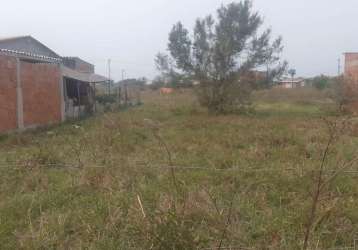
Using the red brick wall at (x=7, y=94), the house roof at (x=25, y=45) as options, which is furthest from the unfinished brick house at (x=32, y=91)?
the house roof at (x=25, y=45)

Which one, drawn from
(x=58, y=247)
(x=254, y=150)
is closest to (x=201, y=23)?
(x=254, y=150)

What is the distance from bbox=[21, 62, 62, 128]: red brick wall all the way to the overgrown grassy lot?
13.9 feet

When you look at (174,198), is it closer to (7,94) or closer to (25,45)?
(7,94)

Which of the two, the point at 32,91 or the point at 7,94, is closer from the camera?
the point at 7,94

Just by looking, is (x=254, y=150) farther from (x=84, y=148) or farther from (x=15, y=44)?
(x=15, y=44)

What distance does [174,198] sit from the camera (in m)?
4.09

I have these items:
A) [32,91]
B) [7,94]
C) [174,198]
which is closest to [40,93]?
[32,91]

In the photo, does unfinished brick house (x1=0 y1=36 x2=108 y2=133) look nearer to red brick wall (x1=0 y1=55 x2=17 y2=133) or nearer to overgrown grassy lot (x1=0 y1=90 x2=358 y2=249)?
red brick wall (x1=0 y1=55 x2=17 y2=133)

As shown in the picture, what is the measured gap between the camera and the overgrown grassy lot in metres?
3.63

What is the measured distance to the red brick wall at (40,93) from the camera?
41.6 feet

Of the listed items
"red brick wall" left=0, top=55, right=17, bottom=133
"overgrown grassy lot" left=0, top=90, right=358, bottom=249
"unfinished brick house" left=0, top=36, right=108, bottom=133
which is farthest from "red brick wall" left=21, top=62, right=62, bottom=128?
"overgrown grassy lot" left=0, top=90, right=358, bottom=249

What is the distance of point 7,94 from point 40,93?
225 centimetres

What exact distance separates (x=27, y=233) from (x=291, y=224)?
242 centimetres

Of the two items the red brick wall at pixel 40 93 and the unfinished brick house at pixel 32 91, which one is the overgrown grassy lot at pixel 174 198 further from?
the red brick wall at pixel 40 93
